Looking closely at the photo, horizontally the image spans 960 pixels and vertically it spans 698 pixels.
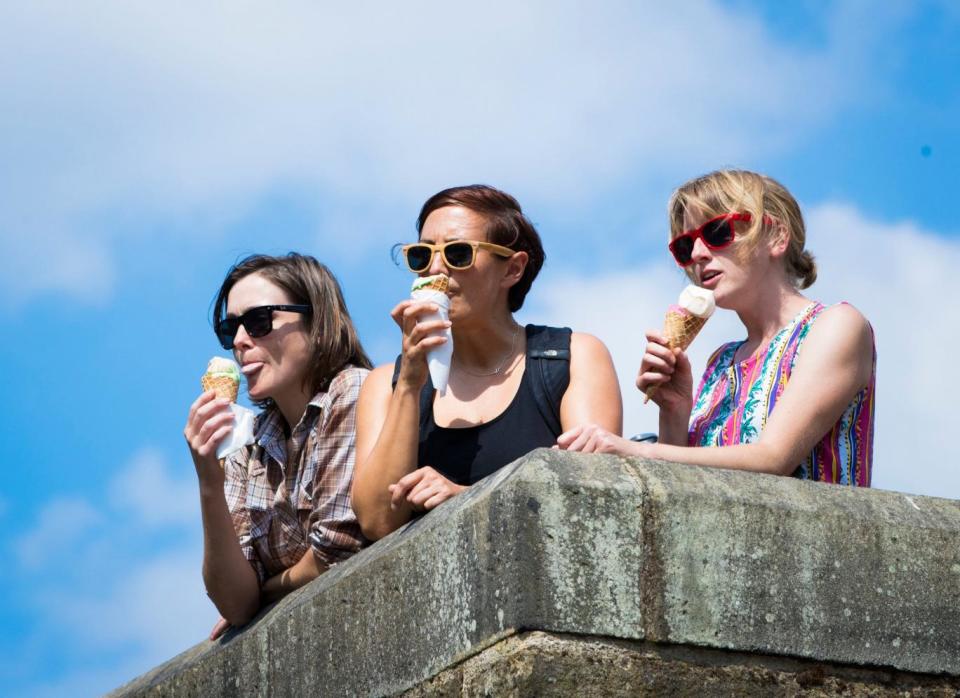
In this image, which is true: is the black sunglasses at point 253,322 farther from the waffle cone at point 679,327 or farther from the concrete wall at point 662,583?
the concrete wall at point 662,583

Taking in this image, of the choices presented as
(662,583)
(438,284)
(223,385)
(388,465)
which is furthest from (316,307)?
(662,583)

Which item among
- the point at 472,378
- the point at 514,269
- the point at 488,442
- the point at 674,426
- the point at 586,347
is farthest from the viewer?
the point at 514,269

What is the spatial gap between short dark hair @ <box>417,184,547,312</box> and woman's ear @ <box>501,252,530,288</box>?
0.04m

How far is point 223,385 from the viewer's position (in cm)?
561

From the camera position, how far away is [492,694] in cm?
362

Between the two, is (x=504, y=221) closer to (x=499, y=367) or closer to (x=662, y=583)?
(x=499, y=367)

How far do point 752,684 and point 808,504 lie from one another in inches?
19.2

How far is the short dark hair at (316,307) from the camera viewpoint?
595 centimetres

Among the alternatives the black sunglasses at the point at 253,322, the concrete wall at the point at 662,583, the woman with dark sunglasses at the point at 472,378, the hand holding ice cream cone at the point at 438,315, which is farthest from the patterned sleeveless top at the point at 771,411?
the black sunglasses at the point at 253,322

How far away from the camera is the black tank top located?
5008 mm

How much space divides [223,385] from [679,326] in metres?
1.69

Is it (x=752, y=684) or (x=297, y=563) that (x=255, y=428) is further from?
(x=752, y=684)

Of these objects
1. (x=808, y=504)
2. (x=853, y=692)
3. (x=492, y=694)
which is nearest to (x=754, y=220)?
(x=808, y=504)

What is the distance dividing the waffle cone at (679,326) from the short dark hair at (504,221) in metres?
0.77
